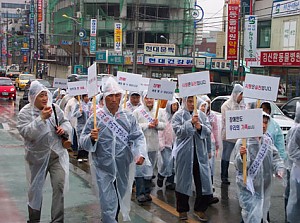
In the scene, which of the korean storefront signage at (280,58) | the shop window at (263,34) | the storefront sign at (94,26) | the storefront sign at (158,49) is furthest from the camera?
the storefront sign at (94,26)

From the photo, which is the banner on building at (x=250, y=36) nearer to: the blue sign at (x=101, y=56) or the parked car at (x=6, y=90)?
the parked car at (x=6, y=90)

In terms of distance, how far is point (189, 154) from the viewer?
6941 millimetres

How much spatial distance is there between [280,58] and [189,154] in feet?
74.7

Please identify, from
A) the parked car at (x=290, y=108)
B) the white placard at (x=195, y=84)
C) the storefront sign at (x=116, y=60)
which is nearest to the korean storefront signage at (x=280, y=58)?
the parked car at (x=290, y=108)

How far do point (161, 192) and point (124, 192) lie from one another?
3.08 metres

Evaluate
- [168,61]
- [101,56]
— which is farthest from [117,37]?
[168,61]

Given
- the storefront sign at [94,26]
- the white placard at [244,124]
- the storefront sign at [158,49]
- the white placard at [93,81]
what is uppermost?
the storefront sign at [94,26]

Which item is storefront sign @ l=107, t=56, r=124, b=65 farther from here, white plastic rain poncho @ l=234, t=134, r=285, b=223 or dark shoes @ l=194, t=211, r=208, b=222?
white plastic rain poncho @ l=234, t=134, r=285, b=223

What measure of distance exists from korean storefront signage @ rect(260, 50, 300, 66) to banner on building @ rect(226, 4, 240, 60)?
179 cm

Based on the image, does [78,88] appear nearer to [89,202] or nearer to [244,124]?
[89,202]

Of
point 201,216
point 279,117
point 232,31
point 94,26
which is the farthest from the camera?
point 94,26

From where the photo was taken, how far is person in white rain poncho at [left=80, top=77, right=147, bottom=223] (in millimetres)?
5691

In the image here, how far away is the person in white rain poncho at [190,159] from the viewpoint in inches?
273

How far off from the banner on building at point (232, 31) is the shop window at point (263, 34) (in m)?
3.10
